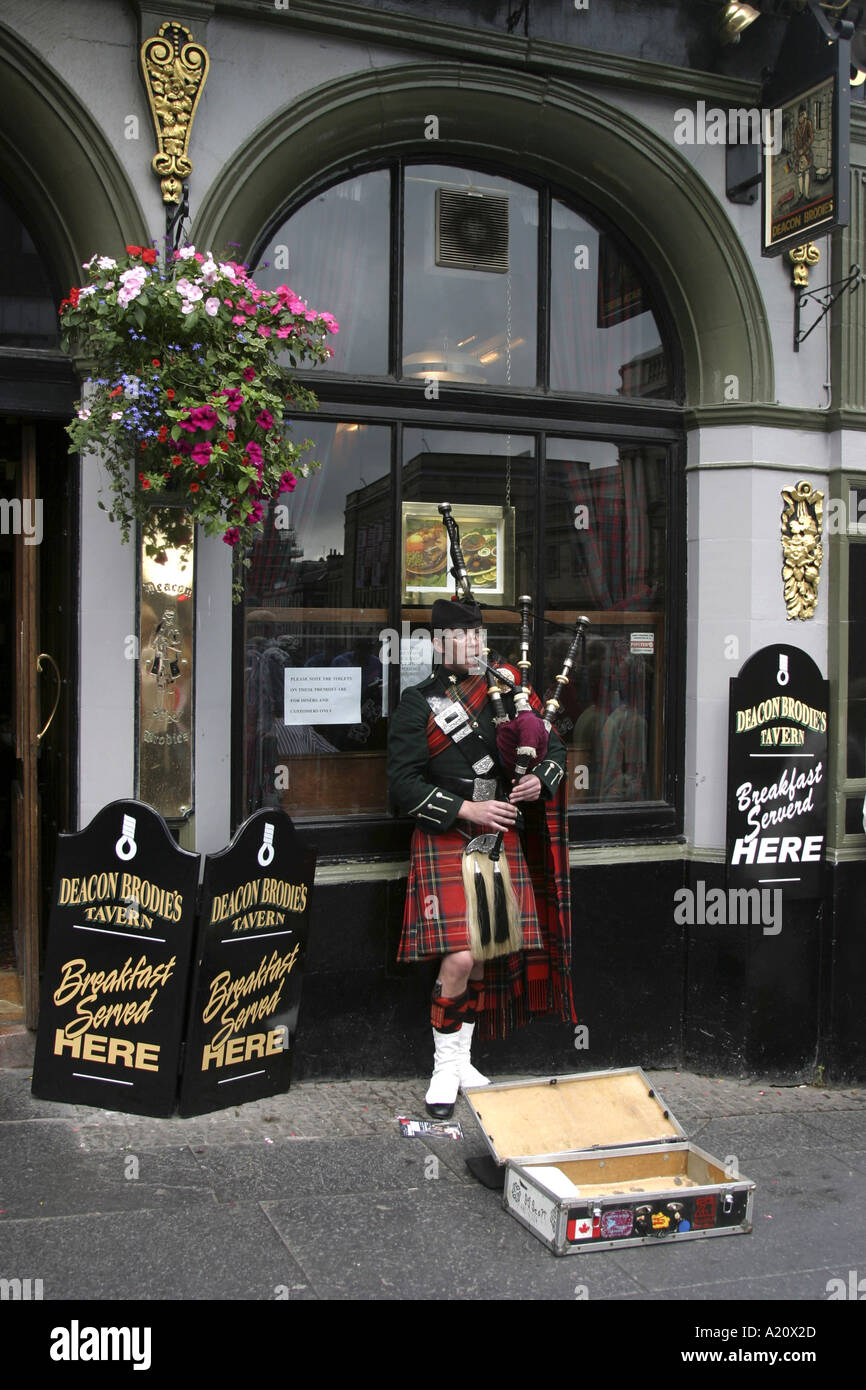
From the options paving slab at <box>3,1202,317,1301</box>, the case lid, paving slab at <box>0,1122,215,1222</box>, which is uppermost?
the case lid

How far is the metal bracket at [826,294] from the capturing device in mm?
6344

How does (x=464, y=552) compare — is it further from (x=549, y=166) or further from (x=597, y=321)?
(x=549, y=166)

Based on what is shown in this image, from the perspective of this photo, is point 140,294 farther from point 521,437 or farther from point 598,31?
point 598,31

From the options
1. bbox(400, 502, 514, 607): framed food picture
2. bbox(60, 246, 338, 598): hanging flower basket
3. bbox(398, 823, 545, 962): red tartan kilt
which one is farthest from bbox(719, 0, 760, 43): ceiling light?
bbox(398, 823, 545, 962): red tartan kilt

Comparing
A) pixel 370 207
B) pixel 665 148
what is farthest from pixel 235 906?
pixel 665 148

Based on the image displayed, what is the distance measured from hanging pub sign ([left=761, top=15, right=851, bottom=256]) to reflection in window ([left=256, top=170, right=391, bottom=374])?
75.4 inches

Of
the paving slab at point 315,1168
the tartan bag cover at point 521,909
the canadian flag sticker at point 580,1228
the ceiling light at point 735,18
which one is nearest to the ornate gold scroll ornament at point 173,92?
the tartan bag cover at point 521,909

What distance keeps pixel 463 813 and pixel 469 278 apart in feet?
8.99

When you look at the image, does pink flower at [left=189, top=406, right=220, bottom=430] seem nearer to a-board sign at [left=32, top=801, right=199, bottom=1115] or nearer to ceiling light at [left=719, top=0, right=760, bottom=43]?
a-board sign at [left=32, top=801, right=199, bottom=1115]

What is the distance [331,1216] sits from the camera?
448 centimetres

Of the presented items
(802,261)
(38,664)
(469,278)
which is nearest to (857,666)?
(802,261)

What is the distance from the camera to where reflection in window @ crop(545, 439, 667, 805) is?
634 centimetres

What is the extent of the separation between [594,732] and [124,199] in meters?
3.39

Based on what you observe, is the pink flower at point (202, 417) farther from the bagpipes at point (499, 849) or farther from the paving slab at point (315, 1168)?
the paving slab at point (315, 1168)
